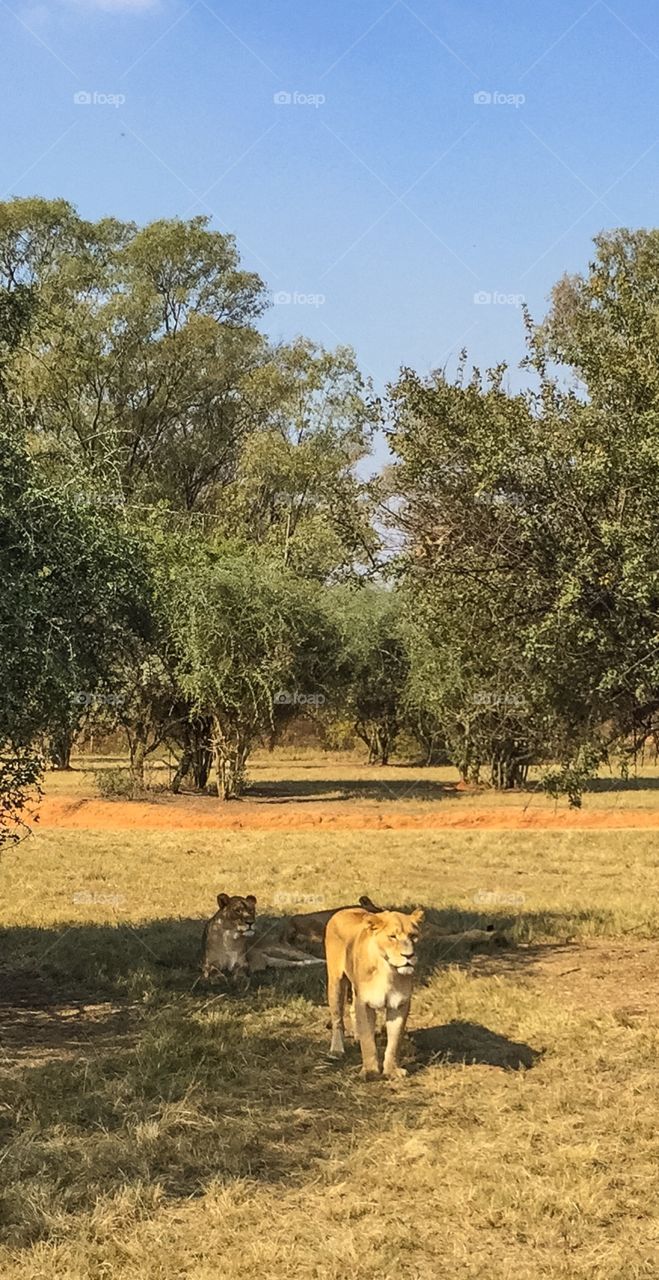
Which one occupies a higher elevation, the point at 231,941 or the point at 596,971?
the point at 231,941

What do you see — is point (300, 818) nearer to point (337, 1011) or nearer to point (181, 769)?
point (181, 769)

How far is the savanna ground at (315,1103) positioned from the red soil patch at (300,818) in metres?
9.82

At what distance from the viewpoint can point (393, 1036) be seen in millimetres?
8727

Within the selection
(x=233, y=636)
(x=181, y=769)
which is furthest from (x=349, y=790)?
(x=233, y=636)

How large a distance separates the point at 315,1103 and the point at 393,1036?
0.90 m

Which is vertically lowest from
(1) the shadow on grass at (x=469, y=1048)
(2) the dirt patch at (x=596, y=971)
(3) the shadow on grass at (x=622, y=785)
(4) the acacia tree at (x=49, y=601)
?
(1) the shadow on grass at (x=469, y=1048)

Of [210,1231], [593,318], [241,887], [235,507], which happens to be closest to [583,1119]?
[210,1231]

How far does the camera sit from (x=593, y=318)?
12.0m

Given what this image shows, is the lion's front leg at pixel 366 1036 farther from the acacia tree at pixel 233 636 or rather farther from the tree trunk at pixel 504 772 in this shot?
the tree trunk at pixel 504 772

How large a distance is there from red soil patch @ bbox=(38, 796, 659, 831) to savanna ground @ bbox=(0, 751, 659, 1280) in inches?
387

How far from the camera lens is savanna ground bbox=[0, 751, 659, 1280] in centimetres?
582

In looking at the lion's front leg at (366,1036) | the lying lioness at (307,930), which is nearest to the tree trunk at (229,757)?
the lying lioness at (307,930)

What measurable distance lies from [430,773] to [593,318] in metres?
37.0

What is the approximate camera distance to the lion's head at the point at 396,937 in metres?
8.41
